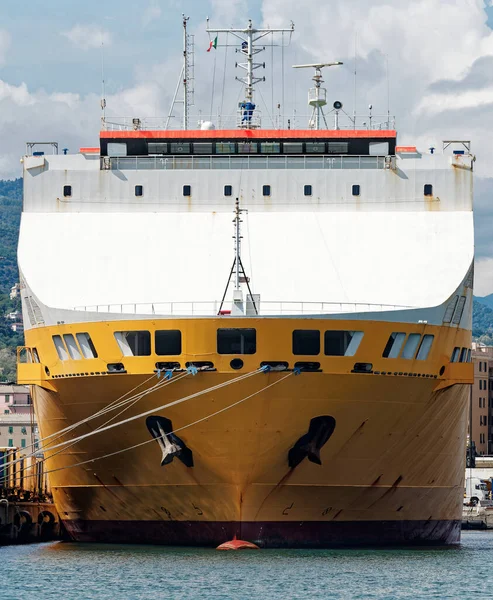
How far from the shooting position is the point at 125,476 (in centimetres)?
4156

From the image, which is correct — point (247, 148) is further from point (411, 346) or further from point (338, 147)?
point (411, 346)

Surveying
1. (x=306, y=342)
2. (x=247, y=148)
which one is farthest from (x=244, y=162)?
(x=306, y=342)

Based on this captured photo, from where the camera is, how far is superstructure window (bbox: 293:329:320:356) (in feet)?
128

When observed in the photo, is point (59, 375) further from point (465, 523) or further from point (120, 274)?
point (465, 523)

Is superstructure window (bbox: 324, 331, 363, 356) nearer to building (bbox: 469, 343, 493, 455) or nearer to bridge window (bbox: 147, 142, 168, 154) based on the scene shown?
bridge window (bbox: 147, 142, 168, 154)

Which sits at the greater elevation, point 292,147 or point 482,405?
point 292,147

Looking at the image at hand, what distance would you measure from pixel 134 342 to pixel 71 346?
213cm

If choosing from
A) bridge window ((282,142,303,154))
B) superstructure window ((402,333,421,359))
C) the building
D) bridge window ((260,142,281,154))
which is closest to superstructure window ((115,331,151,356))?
superstructure window ((402,333,421,359))

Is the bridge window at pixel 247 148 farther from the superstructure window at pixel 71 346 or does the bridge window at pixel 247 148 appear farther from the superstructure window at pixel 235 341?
the superstructure window at pixel 235 341

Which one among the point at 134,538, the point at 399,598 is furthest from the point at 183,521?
the point at 399,598

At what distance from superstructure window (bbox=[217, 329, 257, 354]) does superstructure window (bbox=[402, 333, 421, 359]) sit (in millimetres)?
4159

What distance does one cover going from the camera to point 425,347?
40.8 m

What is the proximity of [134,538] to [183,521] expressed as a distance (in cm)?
183

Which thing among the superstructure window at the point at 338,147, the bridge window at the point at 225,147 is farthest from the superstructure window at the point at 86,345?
the superstructure window at the point at 338,147
